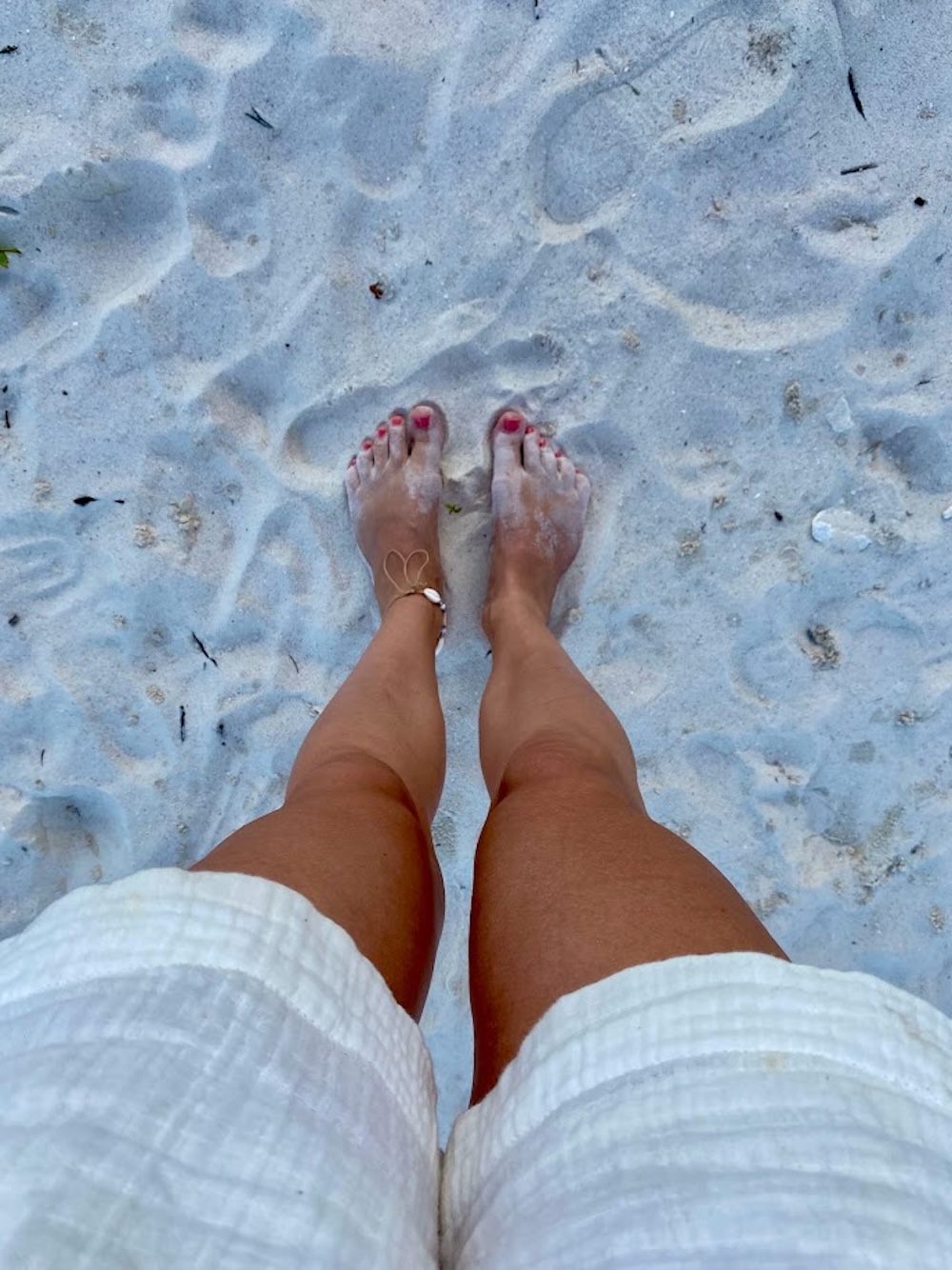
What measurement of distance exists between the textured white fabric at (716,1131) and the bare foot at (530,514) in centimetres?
102

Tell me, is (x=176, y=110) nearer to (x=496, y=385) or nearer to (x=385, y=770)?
(x=496, y=385)

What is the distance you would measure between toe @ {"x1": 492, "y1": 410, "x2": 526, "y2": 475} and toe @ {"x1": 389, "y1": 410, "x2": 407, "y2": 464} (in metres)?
0.18

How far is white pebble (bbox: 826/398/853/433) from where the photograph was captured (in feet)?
4.99

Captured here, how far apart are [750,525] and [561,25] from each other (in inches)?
36.3

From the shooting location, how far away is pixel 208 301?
1.55 m

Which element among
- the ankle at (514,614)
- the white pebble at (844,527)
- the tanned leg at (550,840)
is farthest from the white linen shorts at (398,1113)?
the white pebble at (844,527)

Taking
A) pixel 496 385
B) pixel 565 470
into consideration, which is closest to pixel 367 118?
pixel 496 385

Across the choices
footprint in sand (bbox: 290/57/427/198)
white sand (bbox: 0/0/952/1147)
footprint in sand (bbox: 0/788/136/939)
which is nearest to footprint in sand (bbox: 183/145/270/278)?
white sand (bbox: 0/0/952/1147)

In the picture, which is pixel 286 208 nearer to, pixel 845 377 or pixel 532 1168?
pixel 845 377

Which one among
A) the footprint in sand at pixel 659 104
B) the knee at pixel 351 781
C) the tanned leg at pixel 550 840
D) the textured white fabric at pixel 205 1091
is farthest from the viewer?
the footprint in sand at pixel 659 104

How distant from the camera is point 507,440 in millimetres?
A: 1636

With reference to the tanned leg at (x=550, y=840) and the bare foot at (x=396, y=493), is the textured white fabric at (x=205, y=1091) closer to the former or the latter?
the tanned leg at (x=550, y=840)

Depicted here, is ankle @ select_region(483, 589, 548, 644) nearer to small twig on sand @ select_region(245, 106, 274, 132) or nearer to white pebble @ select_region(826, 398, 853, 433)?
white pebble @ select_region(826, 398, 853, 433)

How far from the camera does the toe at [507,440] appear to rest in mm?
1621
